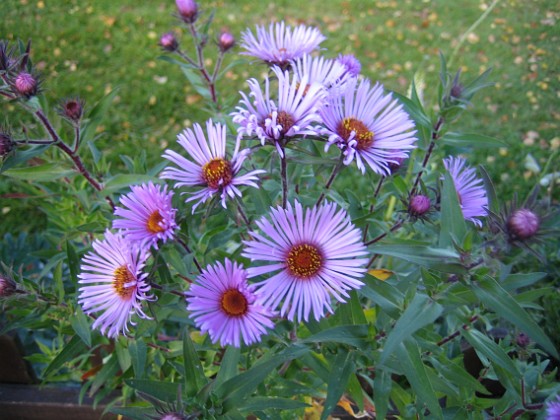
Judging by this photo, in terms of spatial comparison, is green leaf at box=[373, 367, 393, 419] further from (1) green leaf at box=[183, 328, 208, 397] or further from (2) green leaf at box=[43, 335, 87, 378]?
(2) green leaf at box=[43, 335, 87, 378]

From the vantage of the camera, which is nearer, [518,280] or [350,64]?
[518,280]

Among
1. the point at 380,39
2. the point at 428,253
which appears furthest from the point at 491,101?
the point at 428,253

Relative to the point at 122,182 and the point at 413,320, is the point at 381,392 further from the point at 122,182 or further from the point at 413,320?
the point at 122,182

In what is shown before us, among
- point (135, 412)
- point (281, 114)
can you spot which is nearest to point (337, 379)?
point (135, 412)

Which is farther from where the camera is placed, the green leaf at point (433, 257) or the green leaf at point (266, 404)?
the green leaf at point (266, 404)

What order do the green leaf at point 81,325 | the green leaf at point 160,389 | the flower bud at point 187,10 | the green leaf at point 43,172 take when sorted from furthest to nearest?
the flower bud at point 187,10
the green leaf at point 43,172
the green leaf at point 81,325
the green leaf at point 160,389

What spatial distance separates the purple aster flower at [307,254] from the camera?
0.69 meters

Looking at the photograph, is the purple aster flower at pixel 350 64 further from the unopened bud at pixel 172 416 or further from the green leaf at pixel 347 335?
the unopened bud at pixel 172 416

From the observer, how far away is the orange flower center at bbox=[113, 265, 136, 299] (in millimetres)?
761

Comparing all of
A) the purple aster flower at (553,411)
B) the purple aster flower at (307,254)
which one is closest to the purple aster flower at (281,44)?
the purple aster flower at (307,254)

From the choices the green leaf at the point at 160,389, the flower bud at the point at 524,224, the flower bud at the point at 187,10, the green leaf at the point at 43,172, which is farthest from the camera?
the flower bud at the point at 187,10

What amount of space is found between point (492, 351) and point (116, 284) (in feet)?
1.96

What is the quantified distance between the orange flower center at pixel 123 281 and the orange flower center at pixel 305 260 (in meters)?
0.24

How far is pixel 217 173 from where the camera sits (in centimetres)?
72
